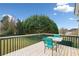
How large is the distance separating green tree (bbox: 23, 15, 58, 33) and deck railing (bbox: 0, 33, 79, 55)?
0.07m

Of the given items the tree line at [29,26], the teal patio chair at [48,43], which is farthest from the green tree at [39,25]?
the teal patio chair at [48,43]

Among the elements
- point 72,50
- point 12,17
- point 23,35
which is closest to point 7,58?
point 23,35

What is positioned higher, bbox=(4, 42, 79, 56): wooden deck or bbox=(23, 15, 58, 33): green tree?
bbox=(23, 15, 58, 33): green tree

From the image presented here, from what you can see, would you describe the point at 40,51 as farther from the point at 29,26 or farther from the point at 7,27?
the point at 7,27

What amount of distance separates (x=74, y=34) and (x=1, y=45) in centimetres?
98

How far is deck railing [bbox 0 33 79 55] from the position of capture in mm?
2613

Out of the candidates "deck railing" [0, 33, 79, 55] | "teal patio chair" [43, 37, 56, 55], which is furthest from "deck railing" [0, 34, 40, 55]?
"teal patio chair" [43, 37, 56, 55]

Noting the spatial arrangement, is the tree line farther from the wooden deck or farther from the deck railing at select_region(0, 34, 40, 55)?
the wooden deck

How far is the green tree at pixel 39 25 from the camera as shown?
2.62 m

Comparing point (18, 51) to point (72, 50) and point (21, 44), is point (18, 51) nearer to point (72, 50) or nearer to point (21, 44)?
point (21, 44)

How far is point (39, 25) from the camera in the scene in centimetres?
264

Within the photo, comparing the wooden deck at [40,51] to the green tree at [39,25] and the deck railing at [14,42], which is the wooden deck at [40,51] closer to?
the deck railing at [14,42]

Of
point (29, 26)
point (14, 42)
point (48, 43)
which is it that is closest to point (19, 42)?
point (14, 42)

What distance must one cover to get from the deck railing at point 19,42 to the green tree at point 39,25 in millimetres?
67
